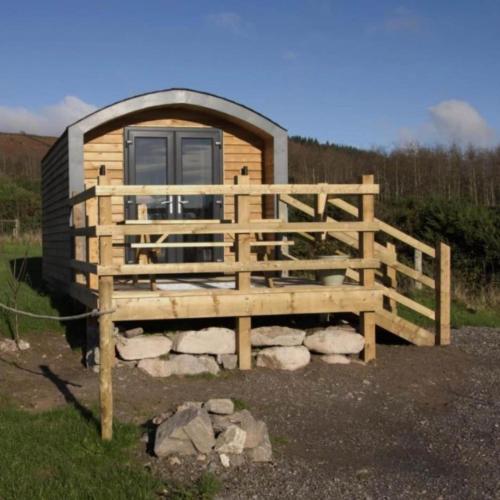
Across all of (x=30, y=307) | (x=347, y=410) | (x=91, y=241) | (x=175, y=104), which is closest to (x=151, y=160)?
(x=175, y=104)

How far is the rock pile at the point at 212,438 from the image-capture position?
4.76m

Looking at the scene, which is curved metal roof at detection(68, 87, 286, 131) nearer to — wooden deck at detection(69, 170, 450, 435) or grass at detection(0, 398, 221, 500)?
wooden deck at detection(69, 170, 450, 435)

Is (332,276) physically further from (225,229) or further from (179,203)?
(179,203)

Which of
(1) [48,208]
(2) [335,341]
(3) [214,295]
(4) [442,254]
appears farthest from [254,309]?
(1) [48,208]

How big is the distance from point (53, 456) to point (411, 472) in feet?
7.82

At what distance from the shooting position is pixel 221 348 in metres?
7.41

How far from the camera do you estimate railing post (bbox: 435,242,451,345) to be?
28.1 feet

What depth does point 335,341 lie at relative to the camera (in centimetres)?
771

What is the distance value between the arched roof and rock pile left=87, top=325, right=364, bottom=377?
3004 mm

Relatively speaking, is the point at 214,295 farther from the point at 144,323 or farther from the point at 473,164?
the point at 473,164

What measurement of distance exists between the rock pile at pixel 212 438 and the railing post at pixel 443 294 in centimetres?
417

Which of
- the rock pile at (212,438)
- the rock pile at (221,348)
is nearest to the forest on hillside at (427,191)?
the rock pile at (221,348)

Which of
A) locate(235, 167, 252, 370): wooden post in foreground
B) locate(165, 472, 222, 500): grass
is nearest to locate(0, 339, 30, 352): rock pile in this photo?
locate(235, 167, 252, 370): wooden post in foreground

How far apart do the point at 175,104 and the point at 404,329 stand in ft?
14.6
